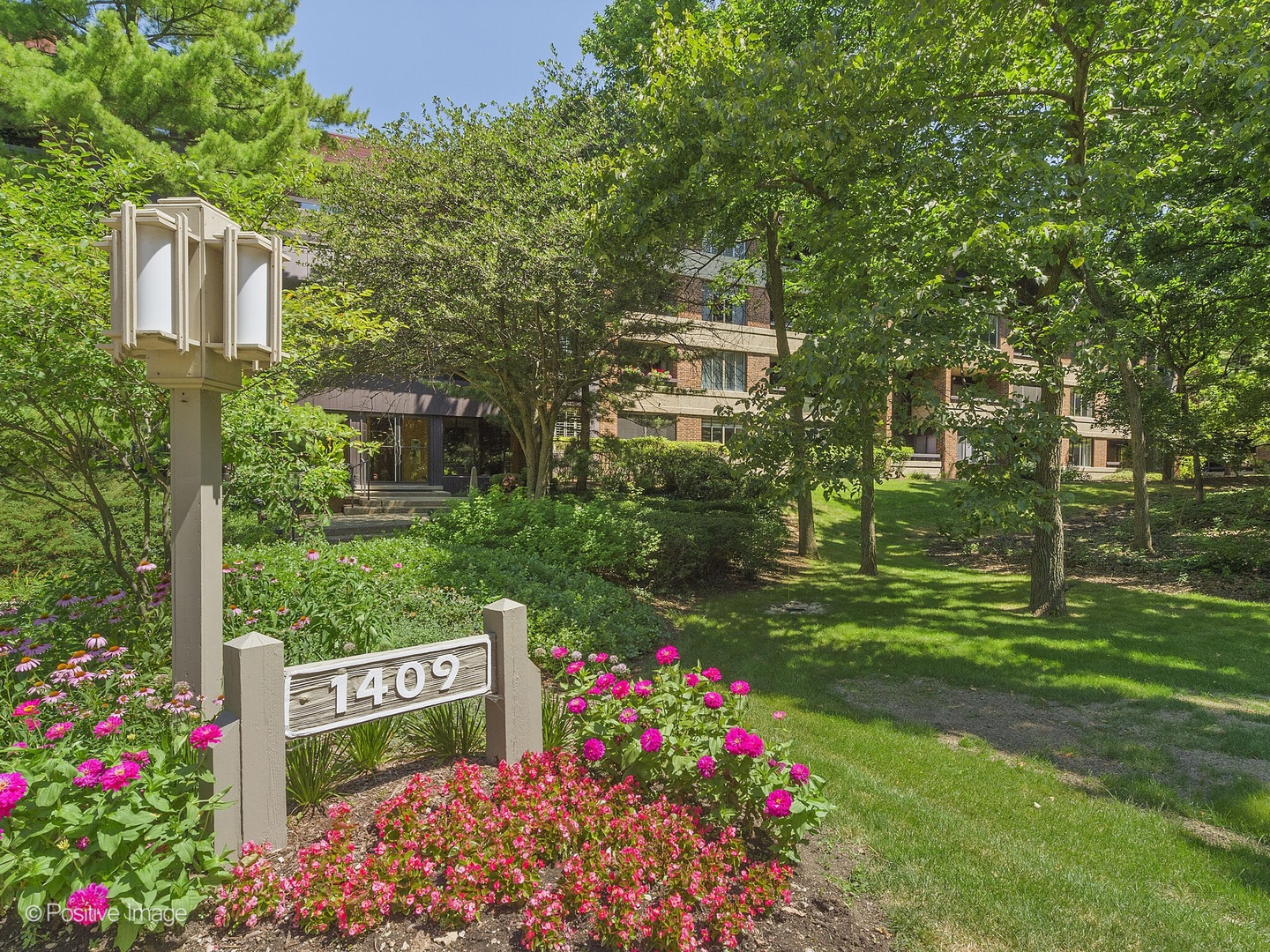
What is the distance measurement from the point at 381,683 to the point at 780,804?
2096 mm

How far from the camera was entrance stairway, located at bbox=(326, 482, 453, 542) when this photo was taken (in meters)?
16.4

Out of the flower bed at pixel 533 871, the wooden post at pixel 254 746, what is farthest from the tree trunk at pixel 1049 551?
the wooden post at pixel 254 746

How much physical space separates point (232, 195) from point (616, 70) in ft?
39.4

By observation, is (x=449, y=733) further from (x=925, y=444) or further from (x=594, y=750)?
(x=925, y=444)

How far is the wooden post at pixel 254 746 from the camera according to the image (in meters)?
2.90

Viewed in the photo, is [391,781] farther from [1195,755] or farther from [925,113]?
[925,113]

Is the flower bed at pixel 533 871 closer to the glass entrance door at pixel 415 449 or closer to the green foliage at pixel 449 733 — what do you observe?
the green foliage at pixel 449 733

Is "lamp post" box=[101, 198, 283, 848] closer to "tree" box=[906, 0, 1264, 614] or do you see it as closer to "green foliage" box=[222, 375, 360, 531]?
"green foliage" box=[222, 375, 360, 531]

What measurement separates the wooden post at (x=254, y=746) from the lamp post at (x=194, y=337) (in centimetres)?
8

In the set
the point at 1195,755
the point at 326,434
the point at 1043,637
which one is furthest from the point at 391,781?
the point at 1043,637

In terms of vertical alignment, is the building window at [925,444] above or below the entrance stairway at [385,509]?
above

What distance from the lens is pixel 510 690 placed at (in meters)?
3.85

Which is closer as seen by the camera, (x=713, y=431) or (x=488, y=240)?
(x=488, y=240)

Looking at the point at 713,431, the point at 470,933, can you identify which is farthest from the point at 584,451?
the point at 470,933
